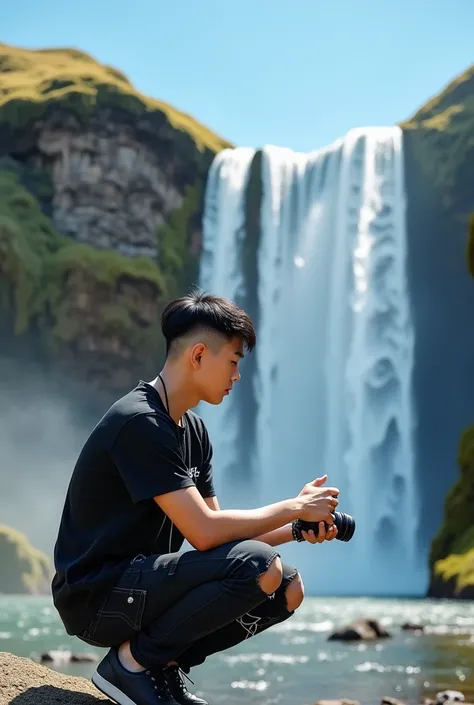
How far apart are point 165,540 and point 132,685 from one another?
0.60 metres

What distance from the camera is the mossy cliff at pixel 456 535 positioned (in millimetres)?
27656

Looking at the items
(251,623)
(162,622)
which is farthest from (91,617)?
(251,623)

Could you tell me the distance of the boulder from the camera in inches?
153

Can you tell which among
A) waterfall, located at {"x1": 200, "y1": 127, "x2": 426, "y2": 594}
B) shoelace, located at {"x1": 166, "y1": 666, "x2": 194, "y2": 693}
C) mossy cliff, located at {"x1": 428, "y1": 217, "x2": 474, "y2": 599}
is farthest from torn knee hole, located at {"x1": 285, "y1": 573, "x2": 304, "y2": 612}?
waterfall, located at {"x1": 200, "y1": 127, "x2": 426, "y2": 594}

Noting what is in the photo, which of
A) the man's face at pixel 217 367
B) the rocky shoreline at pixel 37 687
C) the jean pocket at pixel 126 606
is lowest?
the rocky shoreline at pixel 37 687

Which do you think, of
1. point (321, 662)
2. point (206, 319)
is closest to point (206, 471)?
point (206, 319)

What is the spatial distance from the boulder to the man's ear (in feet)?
4.93

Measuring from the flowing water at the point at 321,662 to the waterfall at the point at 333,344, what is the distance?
22.4 metres

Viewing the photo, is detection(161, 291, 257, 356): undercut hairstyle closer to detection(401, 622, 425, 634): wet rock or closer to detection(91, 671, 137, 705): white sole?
detection(91, 671, 137, 705): white sole

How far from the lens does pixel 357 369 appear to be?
149 feet

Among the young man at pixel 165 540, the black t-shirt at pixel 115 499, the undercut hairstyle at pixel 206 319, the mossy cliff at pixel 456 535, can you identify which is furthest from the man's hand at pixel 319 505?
the mossy cliff at pixel 456 535

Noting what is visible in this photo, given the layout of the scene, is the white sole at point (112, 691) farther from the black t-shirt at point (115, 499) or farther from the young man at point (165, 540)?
the black t-shirt at point (115, 499)

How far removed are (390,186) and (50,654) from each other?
1566 inches

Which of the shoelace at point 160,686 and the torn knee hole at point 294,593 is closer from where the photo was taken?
the shoelace at point 160,686
